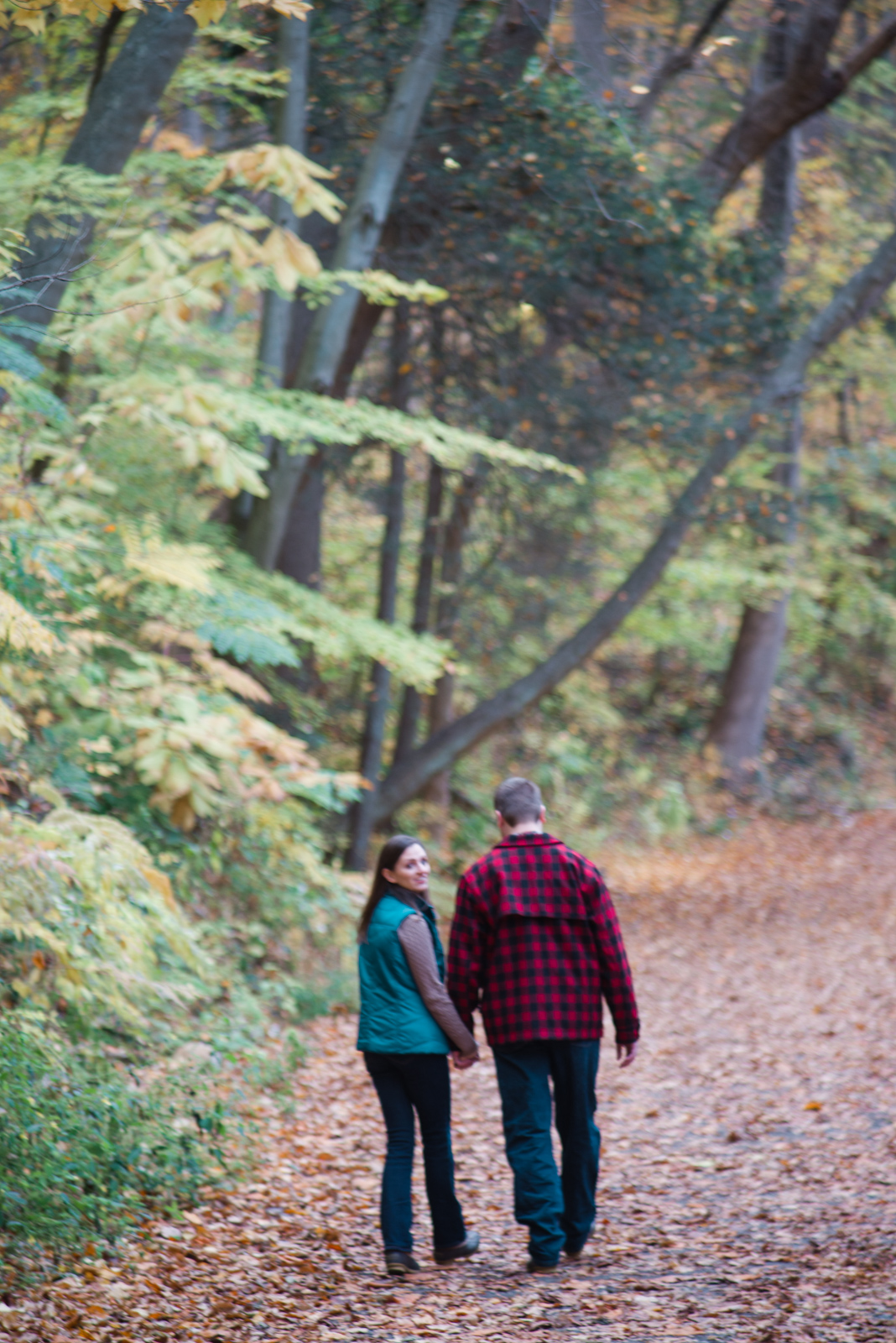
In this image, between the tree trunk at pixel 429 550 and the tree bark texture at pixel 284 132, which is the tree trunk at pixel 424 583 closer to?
the tree trunk at pixel 429 550

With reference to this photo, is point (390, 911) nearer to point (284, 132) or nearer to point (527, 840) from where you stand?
point (527, 840)

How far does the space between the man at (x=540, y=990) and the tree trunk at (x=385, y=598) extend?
7756mm

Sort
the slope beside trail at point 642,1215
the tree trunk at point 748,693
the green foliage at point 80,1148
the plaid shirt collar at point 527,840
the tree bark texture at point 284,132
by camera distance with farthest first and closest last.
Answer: the tree trunk at point 748,693 → the tree bark texture at point 284,132 → the plaid shirt collar at point 527,840 → the green foliage at point 80,1148 → the slope beside trail at point 642,1215

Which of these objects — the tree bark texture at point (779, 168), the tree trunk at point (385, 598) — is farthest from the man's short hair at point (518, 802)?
the tree bark texture at point (779, 168)

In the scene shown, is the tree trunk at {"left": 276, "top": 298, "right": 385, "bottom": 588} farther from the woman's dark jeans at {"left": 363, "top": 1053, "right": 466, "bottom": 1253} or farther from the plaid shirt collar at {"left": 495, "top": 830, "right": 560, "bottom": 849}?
the woman's dark jeans at {"left": 363, "top": 1053, "right": 466, "bottom": 1253}

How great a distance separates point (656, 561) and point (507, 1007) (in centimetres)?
898

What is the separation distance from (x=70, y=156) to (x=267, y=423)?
6.68ft

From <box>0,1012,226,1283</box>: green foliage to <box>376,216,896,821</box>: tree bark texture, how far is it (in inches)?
280

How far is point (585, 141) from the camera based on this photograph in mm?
10461

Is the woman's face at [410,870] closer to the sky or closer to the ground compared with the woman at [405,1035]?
closer to the sky

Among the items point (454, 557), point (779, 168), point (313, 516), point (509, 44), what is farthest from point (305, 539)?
point (779, 168)

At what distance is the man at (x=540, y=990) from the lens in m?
4.47

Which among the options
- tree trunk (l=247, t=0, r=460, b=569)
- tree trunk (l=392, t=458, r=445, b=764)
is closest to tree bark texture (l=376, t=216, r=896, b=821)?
tree trunk (l=392, t=458, r=445, b=764)

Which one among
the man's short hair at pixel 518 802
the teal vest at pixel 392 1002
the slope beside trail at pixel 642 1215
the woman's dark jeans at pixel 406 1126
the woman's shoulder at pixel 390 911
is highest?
the man's short hair at pixel 518 802
